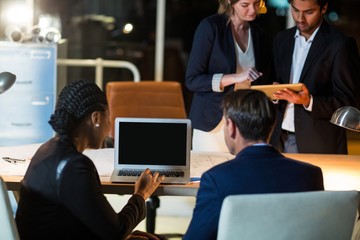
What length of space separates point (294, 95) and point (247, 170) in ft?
4.52

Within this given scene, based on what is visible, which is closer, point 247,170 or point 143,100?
point 247,170

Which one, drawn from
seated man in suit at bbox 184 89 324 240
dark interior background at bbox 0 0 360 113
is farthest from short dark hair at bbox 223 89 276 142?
dark interior background at bbox 0 0 360 113

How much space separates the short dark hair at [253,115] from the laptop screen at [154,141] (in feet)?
2.47

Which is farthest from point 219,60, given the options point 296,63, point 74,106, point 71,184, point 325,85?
point 71,184

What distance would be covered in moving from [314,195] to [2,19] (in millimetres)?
4040

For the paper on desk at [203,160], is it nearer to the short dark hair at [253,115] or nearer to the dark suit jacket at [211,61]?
the dark suit jacket at [211,61]

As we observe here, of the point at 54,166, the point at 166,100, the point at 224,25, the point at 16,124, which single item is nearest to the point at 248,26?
the point at 224,25

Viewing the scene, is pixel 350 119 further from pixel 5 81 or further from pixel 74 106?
pixel 5 81

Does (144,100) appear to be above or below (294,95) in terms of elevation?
below

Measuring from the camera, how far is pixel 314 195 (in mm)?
1980

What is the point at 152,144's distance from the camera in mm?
2918

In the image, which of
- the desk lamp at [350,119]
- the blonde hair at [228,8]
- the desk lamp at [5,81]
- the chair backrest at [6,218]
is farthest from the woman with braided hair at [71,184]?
the blonde hair at [228,8]

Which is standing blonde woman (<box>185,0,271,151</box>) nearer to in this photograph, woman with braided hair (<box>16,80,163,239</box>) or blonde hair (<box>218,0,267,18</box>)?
blonde hair (<box>218,0,267,18</box>)

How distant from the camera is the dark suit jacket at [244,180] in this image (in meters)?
2.04
